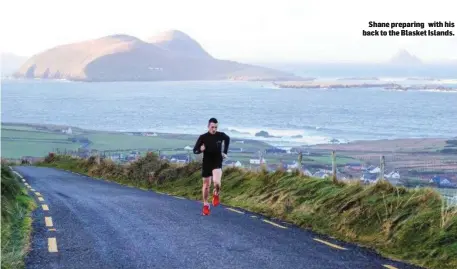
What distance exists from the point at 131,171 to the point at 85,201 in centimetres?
1126

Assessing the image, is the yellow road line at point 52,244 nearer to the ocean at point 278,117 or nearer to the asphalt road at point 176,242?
the asphalt road at point 176,242

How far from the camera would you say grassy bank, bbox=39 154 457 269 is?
10250 mm

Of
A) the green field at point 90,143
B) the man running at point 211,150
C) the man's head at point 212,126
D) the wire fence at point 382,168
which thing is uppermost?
the man's head at point 212,126

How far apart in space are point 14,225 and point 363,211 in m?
6.30

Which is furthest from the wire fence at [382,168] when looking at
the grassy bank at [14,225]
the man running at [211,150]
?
the grassy bank at [14,225]

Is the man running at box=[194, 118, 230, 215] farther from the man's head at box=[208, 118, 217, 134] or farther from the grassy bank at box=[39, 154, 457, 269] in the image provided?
the grassy bank at box=[39, 154, 457, 269]

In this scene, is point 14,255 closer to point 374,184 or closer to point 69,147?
point 374,184

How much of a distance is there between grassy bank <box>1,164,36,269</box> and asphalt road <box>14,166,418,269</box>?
0.17m

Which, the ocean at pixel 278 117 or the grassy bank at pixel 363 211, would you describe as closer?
the grassy bank at pixel 363 211

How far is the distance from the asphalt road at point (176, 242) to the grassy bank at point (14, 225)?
17 cm

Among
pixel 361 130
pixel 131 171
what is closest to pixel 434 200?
pixel 131 171

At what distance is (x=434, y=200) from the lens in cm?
1191

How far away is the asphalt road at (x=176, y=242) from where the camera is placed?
30.8 ft

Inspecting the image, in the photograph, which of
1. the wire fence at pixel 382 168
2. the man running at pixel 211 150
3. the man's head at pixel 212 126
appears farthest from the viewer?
the wire fence at pixel 382 168
